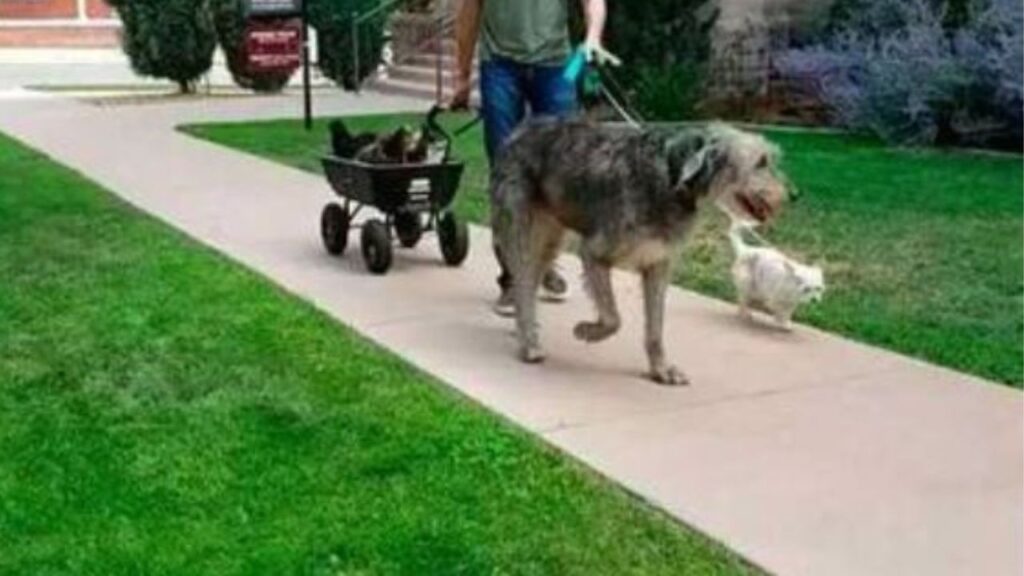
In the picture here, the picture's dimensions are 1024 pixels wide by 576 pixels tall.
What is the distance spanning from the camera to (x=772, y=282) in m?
6.12

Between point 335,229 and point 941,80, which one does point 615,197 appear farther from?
point 941,80

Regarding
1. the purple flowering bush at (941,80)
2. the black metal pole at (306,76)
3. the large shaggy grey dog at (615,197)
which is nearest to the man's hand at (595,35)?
the large shaggy grey dog at (615,197)

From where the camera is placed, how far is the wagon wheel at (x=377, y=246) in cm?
736

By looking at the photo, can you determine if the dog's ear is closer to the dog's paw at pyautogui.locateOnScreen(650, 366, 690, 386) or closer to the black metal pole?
the dog's paw at pyautogui.locateOnScreen(650, 366, 690, 386)

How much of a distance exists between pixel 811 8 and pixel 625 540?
43.3 feet

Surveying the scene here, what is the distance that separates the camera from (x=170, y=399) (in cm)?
531

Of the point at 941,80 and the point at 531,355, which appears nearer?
the point at 531,355

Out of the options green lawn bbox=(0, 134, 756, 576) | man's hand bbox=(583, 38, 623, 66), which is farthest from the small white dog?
green lawn bbox=(0, 134, 756, 576)

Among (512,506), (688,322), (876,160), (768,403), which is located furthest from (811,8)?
(512,506)

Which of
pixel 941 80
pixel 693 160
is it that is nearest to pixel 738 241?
pixel 693 160

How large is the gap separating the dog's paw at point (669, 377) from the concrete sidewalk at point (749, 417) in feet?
0.22

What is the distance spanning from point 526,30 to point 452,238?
1.63 m

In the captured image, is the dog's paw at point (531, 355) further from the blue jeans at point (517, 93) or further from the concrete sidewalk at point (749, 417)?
the blue jeans at point (517, 93)

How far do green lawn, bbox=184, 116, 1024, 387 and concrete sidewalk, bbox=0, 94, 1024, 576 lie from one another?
348mm
